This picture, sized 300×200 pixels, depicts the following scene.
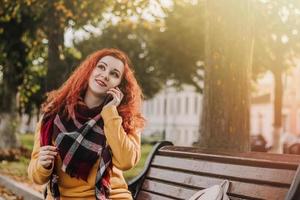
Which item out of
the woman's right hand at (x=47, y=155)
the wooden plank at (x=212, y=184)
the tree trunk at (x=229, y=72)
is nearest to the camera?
the wooden plank at (x=212, y=184)

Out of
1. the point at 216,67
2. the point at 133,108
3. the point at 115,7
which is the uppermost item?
the point at 115,7

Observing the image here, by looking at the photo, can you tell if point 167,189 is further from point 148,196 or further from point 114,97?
point 114,97

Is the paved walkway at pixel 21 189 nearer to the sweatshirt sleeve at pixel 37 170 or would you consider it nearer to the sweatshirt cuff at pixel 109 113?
the sweatshirt sleeve at pixel 37 170

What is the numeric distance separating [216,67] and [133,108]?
92.1 inches

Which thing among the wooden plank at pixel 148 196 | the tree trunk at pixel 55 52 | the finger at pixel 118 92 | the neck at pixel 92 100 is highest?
the tree trunk at pixel 55 52

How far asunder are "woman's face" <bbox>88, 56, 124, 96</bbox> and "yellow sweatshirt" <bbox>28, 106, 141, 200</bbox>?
0.19 metres

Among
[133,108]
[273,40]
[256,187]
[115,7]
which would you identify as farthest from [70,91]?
[273,40]

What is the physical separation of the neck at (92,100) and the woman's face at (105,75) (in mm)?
27

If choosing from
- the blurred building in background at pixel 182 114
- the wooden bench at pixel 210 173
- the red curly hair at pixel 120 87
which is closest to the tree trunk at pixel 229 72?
the wooden bench at pixel 210 173

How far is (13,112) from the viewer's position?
22.3 m

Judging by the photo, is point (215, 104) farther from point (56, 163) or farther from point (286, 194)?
point (286, 194)

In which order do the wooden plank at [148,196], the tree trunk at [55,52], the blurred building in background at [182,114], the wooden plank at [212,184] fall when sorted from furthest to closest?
1. the blurred building in background at [182,114]
2. the tree trunk at [55,52]
3. the wooden plank at [148,196]
4. the wooden plank at [212,184]

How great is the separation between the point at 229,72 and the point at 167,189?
2.03m

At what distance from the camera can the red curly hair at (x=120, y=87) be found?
13.0 ft
